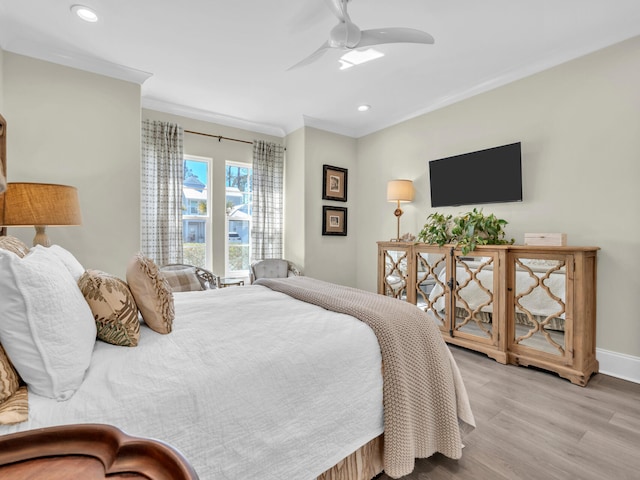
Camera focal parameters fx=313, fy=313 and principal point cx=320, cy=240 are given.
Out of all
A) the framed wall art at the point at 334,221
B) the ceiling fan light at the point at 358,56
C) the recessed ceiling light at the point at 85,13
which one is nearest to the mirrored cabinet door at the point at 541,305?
the ceiling fan light at the point at 358,56

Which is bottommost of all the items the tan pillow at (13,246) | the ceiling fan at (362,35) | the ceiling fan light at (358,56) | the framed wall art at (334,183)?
the tan pillow at (13,246)

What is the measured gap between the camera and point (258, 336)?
1334 millimetres

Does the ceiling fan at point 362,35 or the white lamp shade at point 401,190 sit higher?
the ceiling fan at point 362,35

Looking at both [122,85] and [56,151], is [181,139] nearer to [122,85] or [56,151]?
[122,85]

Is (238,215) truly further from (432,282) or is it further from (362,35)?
(362,35)

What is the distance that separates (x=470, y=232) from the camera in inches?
120

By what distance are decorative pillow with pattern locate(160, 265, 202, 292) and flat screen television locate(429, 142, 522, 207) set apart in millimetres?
2837

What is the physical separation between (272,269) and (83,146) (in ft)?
7.83

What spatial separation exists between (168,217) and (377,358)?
128 inches

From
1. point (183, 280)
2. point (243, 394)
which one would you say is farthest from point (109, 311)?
point (183, 280)

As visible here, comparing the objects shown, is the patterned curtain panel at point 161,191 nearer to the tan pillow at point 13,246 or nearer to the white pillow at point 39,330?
the tan pillow at point 13,246

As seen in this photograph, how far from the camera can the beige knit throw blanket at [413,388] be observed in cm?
134

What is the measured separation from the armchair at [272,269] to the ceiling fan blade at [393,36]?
2.79m

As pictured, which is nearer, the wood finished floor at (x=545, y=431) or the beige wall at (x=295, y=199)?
the wood finished floor at (x=545, y=431)
